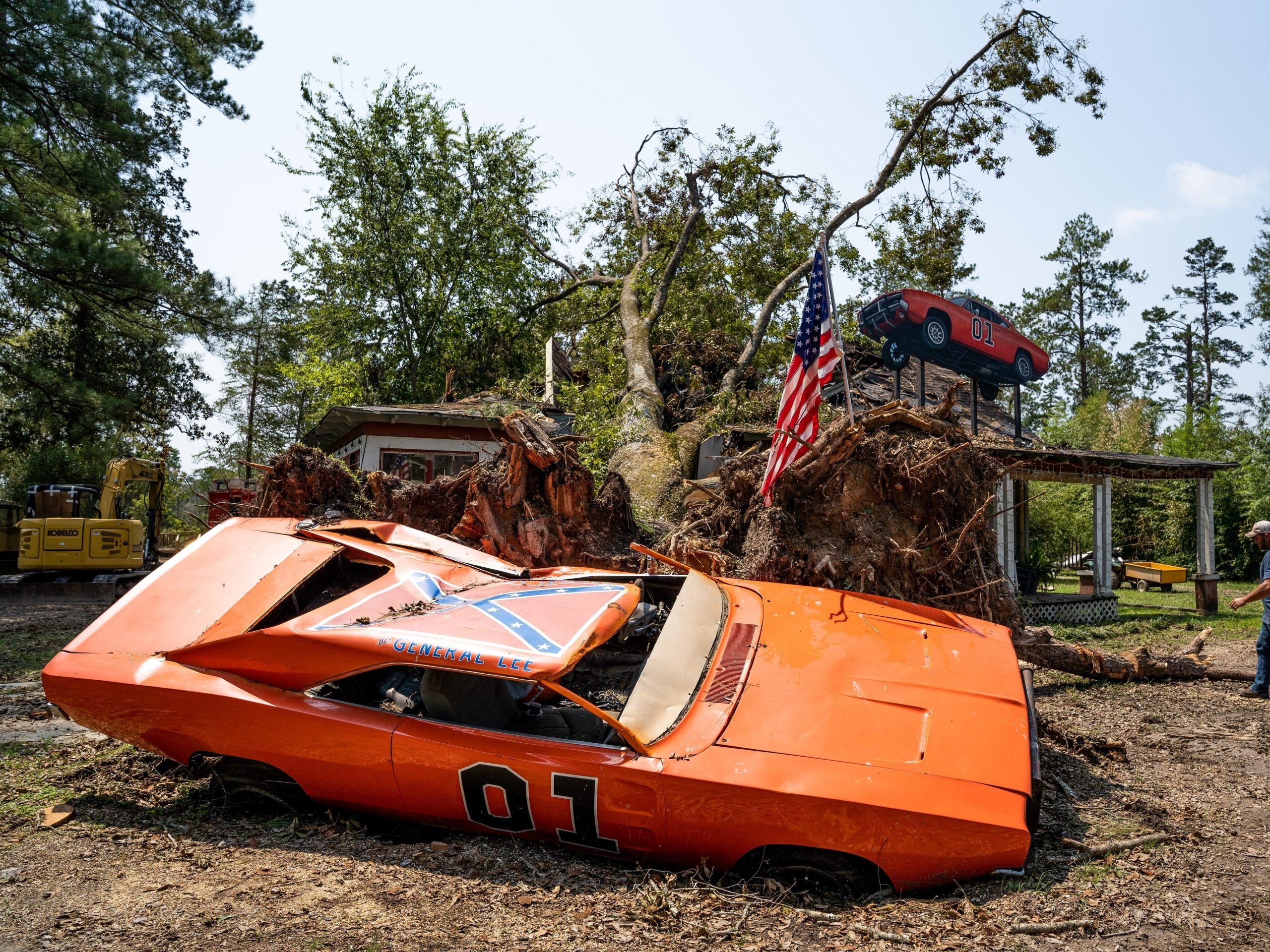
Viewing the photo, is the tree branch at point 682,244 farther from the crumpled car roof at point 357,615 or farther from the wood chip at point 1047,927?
the wood chip at point 1047,927

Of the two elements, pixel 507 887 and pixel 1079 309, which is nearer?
pixel 507 887

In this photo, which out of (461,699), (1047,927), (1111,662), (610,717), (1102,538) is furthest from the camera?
(1102,538)

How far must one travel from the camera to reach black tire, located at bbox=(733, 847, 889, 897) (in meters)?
3.44

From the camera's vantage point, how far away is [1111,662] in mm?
7633

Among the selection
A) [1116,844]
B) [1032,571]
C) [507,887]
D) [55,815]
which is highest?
[1032,571]

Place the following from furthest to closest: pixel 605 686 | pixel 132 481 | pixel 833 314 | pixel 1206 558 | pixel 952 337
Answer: pixel 132 481
pixel 1206 558
pixel 952 337
pixel 833 314
pixel 605 686

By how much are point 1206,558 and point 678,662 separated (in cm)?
1425

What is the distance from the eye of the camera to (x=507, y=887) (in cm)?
347

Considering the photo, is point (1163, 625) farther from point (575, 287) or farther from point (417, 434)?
point (575, 287)

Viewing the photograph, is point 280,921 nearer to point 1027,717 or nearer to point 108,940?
point 108,940

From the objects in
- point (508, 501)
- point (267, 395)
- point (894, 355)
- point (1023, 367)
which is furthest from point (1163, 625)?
point (267, 395)

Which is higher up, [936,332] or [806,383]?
[936,332]

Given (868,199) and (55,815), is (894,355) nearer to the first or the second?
(868,199)

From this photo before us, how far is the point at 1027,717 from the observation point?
156 inches
